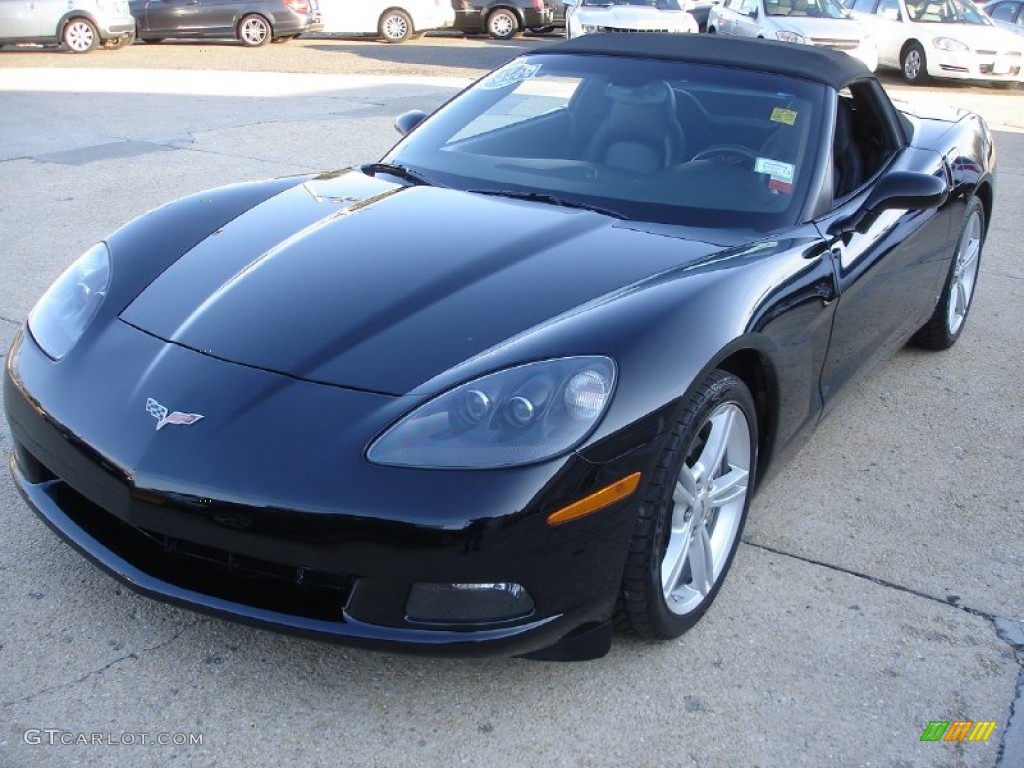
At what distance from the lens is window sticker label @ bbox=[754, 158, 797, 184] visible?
3.45 meters

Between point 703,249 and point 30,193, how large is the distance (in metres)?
5.69

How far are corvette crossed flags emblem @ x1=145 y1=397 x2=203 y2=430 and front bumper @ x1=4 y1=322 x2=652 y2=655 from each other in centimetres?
2

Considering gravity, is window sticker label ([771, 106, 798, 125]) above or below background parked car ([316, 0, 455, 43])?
above

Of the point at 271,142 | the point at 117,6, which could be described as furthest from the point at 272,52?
the point at 271,142

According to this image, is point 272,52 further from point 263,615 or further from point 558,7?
point 263,615

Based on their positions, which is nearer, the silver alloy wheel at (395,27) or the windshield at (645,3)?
the windshield at (645,3)

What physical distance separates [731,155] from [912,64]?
14.9 m

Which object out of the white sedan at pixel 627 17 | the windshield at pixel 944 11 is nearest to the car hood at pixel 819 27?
the white sedan at pixel 627 17

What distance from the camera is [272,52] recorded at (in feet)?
59.2

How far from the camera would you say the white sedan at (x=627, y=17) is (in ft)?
49.0

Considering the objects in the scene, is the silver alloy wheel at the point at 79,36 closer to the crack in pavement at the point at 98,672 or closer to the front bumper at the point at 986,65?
the front bumper at the point at 986,65

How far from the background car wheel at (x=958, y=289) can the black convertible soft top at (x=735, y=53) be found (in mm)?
1082
